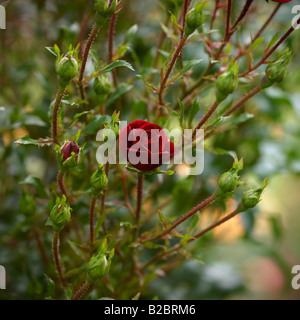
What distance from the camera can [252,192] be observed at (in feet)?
1.51

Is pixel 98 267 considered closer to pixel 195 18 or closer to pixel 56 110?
pixel 56 110

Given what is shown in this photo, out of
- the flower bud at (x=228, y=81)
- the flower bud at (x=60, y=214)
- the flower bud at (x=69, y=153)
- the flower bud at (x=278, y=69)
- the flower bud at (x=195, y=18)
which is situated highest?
the flower bud at (x=195, y=18)

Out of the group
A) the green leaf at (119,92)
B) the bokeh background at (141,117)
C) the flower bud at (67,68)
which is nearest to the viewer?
the flower bud at (67,68)

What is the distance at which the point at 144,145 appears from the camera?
0.40 meters

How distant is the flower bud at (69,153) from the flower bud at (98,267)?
0.32 ft

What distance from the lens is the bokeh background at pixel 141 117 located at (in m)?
0.71

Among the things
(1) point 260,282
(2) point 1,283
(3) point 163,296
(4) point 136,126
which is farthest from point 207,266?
(4) point 136,126

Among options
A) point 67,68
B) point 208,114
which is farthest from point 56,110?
point 208,114

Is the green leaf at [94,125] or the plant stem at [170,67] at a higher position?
the plant stem at [170,67]

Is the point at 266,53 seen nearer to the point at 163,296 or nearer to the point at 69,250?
the point at 69,250

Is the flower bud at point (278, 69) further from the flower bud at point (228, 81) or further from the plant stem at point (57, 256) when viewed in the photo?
the plant stem at point (57, 256)

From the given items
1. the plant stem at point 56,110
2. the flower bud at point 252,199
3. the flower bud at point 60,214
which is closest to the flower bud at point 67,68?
the plant stem at point 56,110

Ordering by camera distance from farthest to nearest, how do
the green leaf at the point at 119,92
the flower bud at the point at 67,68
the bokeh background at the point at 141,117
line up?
1. the bokeh background at the point at 141,117
2. the green leaf at the point at 119,92
3. the flower bud at the point at 67,68

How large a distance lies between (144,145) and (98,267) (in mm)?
130
